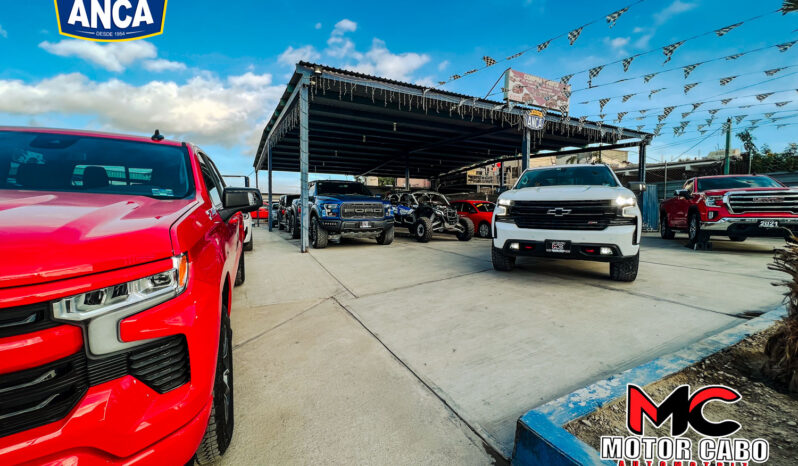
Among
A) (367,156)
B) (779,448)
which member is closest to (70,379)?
(779,448)

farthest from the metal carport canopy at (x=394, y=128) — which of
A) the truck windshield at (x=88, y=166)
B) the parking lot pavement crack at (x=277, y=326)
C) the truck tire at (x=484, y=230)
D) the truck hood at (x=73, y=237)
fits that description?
the truck hood at (x=73, y=237)

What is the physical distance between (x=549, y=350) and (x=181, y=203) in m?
2.70

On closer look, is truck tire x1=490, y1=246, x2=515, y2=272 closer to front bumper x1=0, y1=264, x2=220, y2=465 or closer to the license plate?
the license plate

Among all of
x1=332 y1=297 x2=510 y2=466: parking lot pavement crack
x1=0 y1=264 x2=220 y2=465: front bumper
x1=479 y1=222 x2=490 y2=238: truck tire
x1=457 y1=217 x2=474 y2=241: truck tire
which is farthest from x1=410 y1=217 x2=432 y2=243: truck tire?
x1=0 y1=264 x2=220 y2=465: front bumper

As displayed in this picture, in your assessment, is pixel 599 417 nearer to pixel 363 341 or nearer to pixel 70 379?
pixel 363 341

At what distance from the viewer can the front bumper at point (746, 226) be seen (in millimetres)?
6305

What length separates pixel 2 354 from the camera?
37.0 inches

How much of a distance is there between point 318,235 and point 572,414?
291 inches

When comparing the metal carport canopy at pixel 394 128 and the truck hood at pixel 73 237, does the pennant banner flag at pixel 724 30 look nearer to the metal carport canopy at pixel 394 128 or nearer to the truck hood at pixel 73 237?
the metal carport canopy at pixel 394 128

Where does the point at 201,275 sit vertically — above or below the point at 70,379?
above

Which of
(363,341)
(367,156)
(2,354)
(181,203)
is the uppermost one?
(367,156)

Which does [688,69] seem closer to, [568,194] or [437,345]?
[568,194]

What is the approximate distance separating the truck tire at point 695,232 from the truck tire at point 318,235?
27.6 feet

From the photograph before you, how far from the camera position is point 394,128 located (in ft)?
43.3
